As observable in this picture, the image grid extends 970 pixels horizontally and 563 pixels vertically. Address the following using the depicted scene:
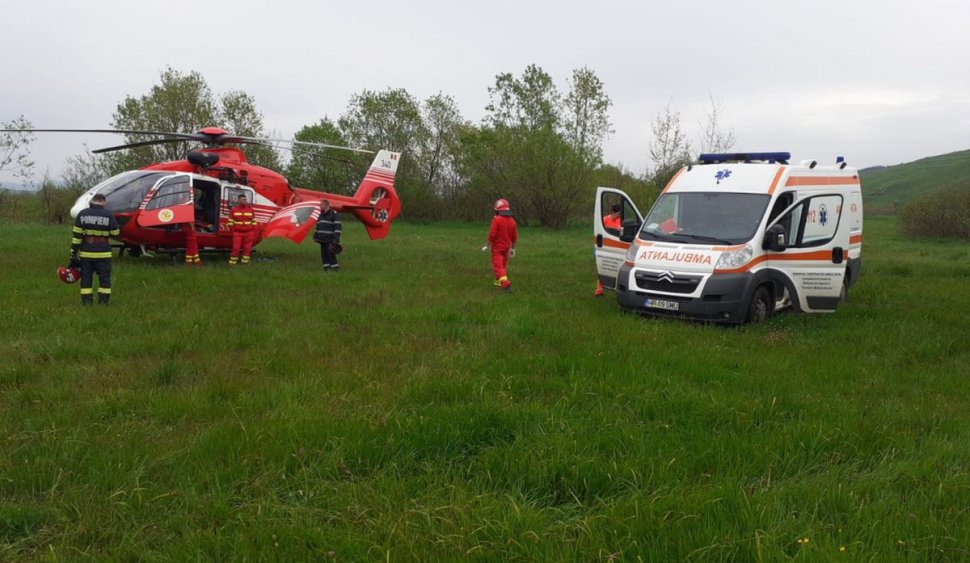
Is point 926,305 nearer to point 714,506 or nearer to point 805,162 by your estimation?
point 805,162

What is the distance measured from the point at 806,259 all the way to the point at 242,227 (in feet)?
36.6

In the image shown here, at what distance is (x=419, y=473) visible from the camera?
3.81m

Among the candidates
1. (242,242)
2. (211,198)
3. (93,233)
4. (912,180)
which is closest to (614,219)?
(93,233)

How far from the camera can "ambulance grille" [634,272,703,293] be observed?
27.0 ft

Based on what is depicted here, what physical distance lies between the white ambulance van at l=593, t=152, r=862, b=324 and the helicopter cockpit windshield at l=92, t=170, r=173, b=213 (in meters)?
9.24

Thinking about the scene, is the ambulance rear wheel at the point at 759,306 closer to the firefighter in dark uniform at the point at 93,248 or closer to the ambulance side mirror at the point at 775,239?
the ambulance side mirror at the point at 775,239

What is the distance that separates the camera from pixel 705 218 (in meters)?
9.21

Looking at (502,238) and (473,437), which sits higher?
(502,238)

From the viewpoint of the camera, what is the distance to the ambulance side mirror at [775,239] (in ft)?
28.0

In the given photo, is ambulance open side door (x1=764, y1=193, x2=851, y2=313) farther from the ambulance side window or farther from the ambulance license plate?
the ambulance license plate

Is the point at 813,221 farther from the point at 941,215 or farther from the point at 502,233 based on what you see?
the point at 941,215

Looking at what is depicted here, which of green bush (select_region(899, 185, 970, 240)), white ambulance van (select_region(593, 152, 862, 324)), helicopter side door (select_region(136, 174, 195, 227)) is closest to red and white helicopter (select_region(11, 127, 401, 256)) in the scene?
helicopter side door (select_region(136, 174, 195, 227))

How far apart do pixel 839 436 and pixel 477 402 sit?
2.55 metres

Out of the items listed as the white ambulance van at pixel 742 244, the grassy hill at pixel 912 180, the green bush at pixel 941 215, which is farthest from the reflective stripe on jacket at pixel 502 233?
the grassy hill at pixel 912 180
